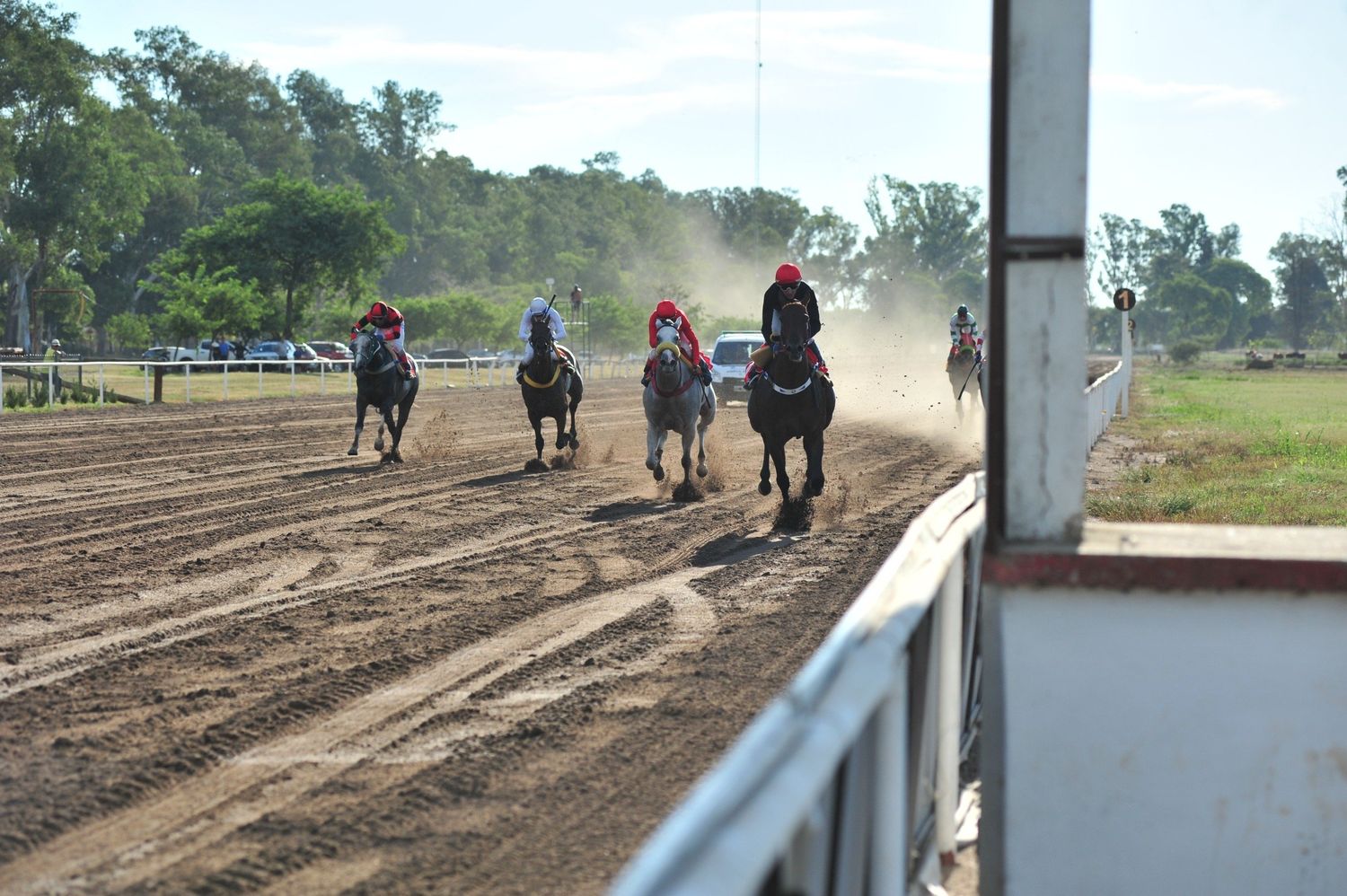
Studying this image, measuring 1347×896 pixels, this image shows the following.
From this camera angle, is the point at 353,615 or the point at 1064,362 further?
the point at 353,615

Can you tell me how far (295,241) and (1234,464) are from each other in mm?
43654

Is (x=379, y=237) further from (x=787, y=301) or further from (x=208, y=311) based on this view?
(x=787, y=301)

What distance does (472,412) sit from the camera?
30266 mm

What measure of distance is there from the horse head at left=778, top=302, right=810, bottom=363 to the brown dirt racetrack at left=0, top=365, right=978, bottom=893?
1.54 metres


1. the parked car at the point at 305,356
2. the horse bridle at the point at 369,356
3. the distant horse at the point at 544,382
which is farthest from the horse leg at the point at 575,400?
the parked car at the point at 305,356

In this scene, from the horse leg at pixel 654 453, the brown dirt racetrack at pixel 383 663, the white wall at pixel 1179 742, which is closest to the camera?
the white wall at pixel 1179 742

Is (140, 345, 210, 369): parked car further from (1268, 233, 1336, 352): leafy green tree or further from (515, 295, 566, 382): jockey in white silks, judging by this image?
(1268, 233, 1336, 352): leafy green tree

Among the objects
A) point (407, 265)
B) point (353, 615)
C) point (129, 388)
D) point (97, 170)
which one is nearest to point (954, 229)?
point (407, 265)

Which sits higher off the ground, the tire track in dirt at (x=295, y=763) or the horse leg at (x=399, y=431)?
the horse leg at (x=399, y=431)

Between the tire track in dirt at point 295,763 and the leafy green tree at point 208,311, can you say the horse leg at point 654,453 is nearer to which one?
the tire track in dirt at point 295,763

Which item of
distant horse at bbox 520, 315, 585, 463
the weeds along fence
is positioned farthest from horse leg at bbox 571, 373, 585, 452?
the weeds along fence

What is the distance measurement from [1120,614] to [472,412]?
1058 inches

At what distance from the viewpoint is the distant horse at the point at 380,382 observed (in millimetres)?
17609

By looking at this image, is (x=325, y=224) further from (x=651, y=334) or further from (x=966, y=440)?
(x=651, y=334)
